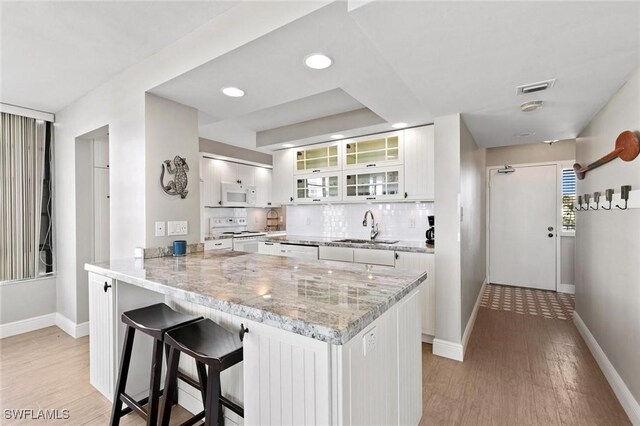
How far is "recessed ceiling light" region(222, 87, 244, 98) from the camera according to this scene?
2282 millimetres

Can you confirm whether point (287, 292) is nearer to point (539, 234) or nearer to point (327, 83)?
point (327, 83)

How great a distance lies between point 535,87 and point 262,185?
4479 millimetres

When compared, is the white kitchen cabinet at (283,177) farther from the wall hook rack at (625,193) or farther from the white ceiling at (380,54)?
the wall hook rack at (625,193)

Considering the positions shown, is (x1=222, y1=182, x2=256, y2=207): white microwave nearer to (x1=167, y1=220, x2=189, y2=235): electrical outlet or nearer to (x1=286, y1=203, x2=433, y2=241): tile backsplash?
(x1=286, y1=203, x2=433, y2=241): tile backsplash

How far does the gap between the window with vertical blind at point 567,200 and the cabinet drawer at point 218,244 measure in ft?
16.8

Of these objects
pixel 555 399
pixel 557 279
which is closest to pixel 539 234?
pixel 557 279

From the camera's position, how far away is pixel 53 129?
11.7 feet

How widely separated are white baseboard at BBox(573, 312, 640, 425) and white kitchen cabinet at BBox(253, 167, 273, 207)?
184 inches

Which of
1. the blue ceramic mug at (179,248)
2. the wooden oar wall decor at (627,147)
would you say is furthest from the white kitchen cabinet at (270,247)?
the wooden oar wall decor at (627,147)

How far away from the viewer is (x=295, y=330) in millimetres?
1056

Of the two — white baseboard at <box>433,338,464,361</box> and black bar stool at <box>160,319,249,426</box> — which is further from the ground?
black bar stool at <box>160,319,249,426</box>

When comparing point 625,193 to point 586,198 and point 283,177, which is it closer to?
point 586,198

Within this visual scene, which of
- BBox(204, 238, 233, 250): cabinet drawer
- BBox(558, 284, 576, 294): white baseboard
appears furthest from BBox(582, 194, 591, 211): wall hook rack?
BBox(204, 238, 233, 250): cabinet drawer

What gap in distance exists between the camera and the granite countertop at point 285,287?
3.54ft
